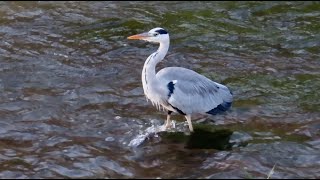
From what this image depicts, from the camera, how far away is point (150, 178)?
803 centimetres

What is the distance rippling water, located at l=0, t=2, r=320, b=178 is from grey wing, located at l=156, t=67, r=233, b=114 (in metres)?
0.38

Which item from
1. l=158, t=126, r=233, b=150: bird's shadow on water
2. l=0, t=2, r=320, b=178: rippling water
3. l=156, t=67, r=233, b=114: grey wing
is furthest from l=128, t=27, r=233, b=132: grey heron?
l=0, t=2, r=320, b=178: rippling water

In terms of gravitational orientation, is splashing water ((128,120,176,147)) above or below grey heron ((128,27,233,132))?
below

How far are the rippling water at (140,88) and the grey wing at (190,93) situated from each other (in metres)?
0.38

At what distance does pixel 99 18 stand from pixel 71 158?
681 centimetres

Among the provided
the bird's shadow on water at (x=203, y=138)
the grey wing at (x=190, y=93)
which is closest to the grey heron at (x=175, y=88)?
the grey wing at (x=190, y=93)

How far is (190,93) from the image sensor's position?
945cm

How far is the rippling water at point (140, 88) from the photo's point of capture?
865 centimetres

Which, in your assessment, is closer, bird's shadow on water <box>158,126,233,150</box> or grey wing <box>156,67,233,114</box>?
bird's shadow on water <box>158,126,233,150</box>

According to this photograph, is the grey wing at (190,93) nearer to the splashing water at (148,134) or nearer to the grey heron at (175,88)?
the grey heron at (175,88)

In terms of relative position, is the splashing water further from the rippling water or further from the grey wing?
the grey wing

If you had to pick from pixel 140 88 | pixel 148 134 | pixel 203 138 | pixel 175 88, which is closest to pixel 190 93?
pixel 175 88

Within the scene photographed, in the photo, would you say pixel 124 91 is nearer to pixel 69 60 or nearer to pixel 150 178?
pixel 69 60

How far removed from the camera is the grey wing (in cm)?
935
